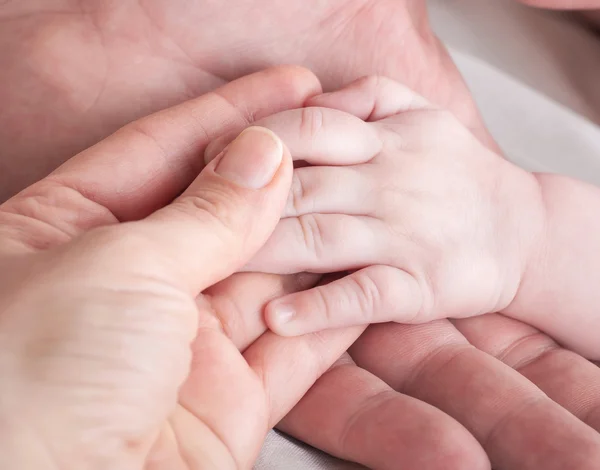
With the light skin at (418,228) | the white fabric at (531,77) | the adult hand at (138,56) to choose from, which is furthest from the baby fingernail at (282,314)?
the white fabric at (531,77)

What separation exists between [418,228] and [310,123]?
0.16 m

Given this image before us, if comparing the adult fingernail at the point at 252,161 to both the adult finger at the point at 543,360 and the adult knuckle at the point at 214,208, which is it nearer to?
the adult knuckle at the point at 214,208

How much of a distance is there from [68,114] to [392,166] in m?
0.41

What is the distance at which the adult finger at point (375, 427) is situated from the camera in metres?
0.54

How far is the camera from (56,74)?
83 cm

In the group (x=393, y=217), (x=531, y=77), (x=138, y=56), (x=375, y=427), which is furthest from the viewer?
(x=531, y=77)

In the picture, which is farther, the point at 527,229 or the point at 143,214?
the point at 527,229

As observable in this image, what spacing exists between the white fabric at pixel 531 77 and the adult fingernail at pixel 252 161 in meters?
0.71

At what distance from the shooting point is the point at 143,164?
0.64 m

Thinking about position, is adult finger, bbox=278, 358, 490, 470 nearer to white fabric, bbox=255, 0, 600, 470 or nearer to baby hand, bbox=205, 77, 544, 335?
baby hand, bbox=205, 77, 544, 335

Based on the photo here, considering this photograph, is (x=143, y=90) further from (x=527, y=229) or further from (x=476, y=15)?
(x=476, y=15)

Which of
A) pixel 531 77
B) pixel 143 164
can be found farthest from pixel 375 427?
pixel 531 77

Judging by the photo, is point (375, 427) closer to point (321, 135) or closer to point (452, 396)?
point (452, 396)

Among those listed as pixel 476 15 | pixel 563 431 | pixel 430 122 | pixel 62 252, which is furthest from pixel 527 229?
pixel 476 15
